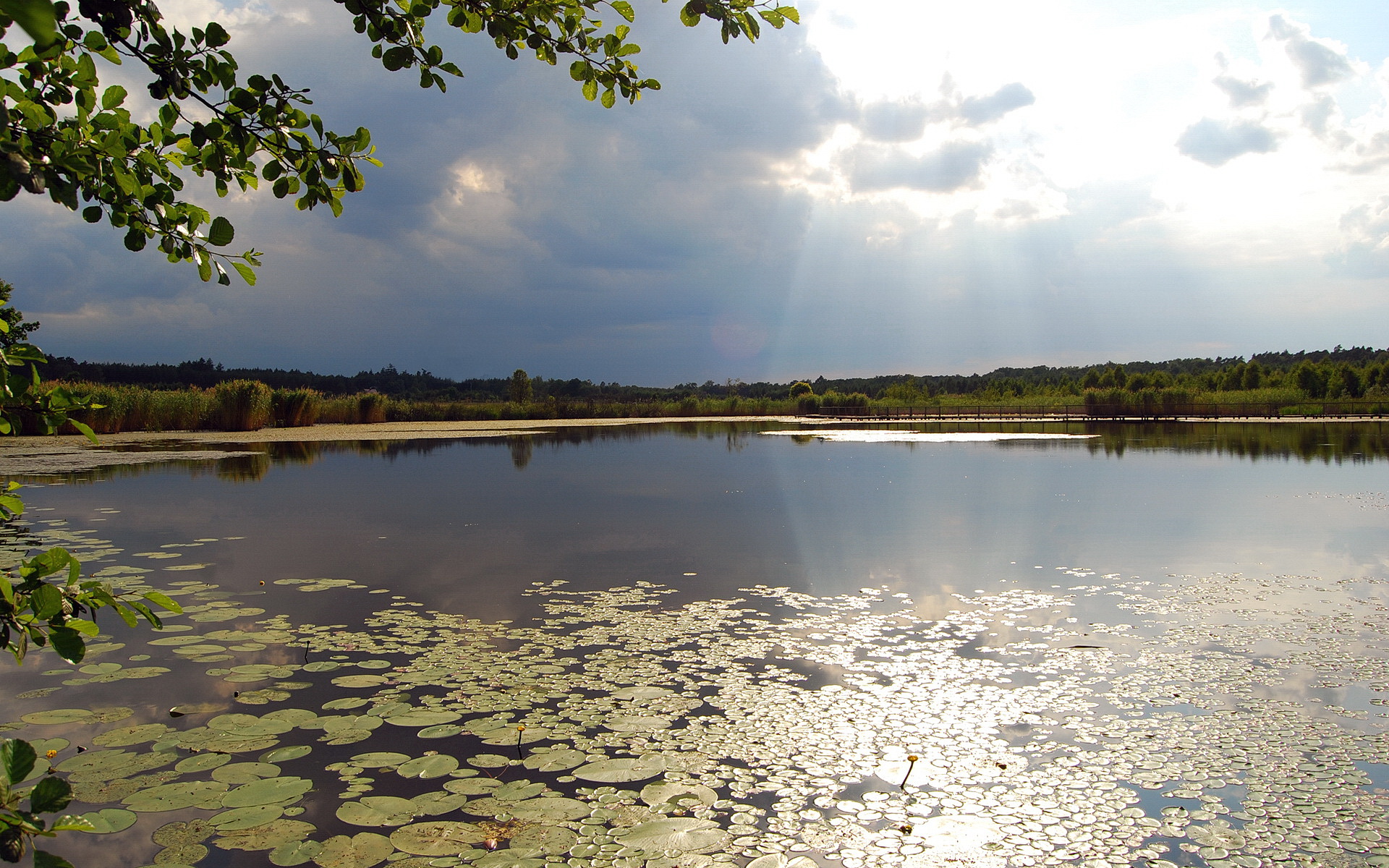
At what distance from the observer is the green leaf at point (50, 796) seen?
3.50 feet

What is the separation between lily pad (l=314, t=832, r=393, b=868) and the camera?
2.72m

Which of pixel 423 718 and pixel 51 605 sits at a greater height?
pixel 51 605

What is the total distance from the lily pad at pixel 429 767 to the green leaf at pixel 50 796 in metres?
2.38

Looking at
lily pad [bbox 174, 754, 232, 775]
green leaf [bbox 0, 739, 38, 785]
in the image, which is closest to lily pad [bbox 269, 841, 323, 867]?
lily pad [bbox 174, 754, 232, 775]

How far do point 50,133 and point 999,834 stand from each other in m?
3.39

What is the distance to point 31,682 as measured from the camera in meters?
4.53

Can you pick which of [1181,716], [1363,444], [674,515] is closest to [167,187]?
[1181,716]

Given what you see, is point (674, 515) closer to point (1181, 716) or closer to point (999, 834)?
point (1181, 716)

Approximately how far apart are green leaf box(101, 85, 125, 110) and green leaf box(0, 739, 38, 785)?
4.24 ft

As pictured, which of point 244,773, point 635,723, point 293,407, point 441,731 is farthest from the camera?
point 293,407

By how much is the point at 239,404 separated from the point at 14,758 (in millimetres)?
31120

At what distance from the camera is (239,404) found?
28.3 m

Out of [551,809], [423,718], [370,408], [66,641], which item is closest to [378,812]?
[551,809]

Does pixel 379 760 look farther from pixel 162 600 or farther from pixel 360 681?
pixel 162 600
